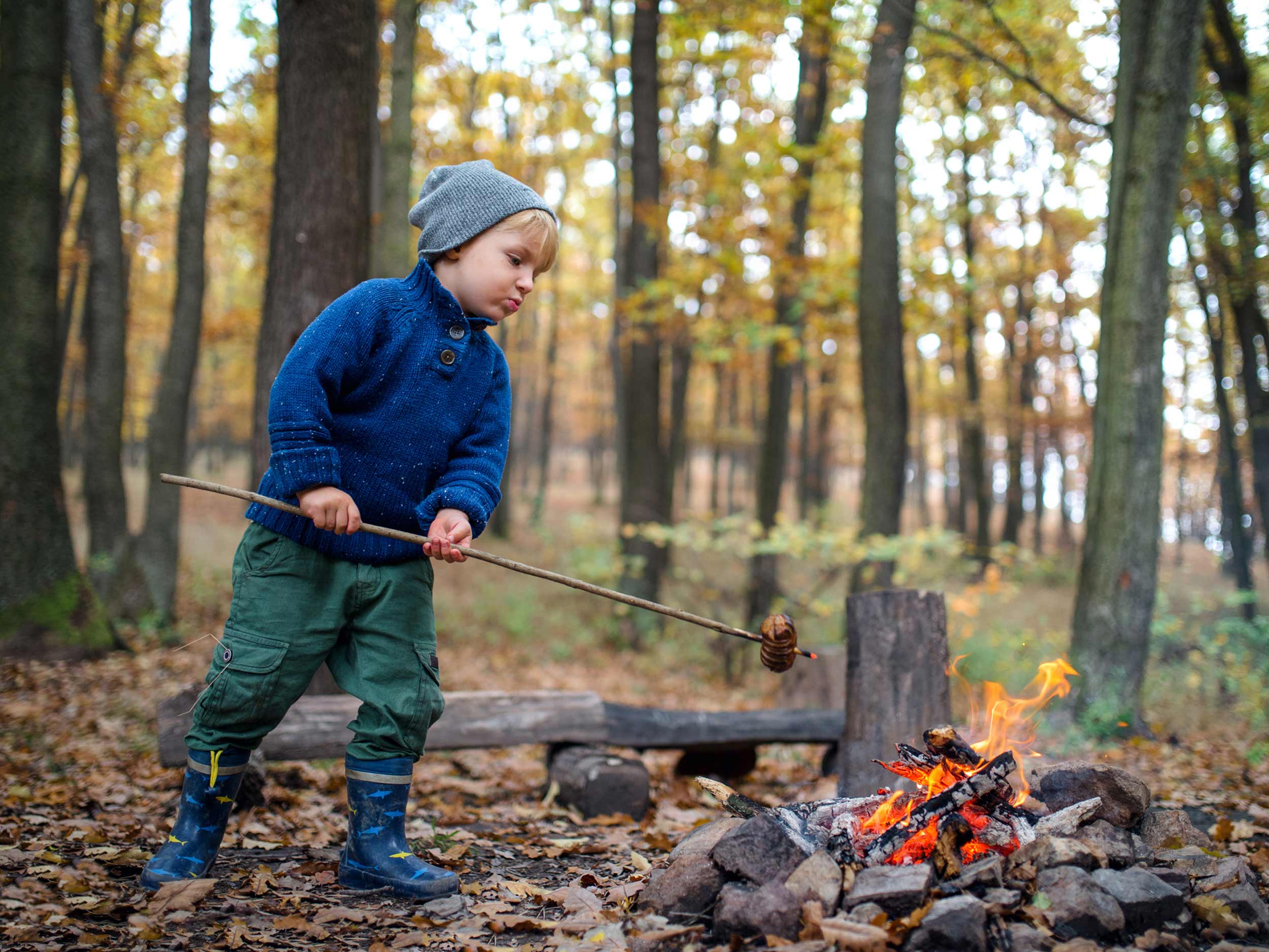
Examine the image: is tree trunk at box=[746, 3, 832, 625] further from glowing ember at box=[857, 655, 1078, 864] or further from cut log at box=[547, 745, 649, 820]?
glowing ember at box=[857, 655, 1078, 864]

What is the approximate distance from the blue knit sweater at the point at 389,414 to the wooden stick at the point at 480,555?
7 centimetres

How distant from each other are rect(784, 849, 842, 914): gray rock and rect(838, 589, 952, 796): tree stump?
5.58 feet

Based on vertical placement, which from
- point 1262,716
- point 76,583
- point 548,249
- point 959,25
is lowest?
point 1262,716

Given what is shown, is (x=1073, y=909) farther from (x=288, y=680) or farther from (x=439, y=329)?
(x=439, y=329)

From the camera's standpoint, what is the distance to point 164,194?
62.7 ft

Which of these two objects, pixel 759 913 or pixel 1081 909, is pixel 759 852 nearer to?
pixel 759 913

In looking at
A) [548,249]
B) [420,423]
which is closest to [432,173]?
[548,249]

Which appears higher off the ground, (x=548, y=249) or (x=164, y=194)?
(x=164, y=194)

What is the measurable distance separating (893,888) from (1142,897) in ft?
2.24

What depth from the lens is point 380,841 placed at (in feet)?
9.25

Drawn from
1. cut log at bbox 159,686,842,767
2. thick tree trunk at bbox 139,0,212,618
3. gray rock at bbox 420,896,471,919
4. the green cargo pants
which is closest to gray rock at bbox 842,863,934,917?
gray rock at bbox 420,896,471,919

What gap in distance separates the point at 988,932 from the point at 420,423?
2229 millimetres

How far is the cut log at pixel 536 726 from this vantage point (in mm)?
3973

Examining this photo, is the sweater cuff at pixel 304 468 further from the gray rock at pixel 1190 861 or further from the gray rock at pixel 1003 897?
the gray rock at pixel 1190 861
